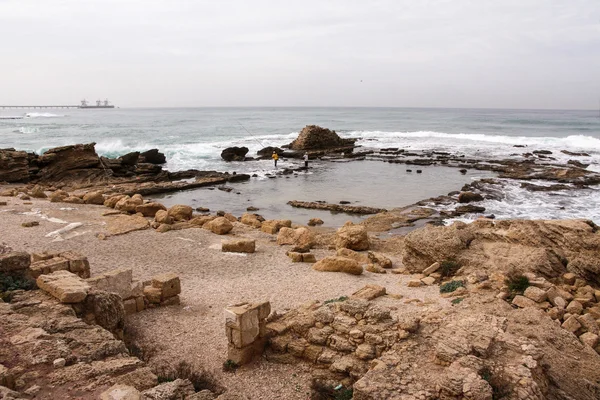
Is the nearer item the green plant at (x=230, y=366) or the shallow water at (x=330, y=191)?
the green plant at (x=230, y=366)

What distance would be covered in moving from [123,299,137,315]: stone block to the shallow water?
39.9 ft

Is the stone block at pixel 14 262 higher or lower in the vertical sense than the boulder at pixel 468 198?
higher

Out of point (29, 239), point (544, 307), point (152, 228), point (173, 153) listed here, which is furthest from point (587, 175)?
point (173, 153)

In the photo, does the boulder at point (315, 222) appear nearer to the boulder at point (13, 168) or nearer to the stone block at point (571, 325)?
the stone block at point (571, 325)

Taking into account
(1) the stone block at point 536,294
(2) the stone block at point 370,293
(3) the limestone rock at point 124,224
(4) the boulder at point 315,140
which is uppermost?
(4) the boulder at point 315,140

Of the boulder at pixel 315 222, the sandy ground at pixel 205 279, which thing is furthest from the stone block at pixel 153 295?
the boulder at pixel 315 222

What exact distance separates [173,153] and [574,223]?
41.8 m

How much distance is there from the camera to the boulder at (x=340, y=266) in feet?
42.0

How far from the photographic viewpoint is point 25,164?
94.8 ft

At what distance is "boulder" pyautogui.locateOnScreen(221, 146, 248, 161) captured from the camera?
43.8 m

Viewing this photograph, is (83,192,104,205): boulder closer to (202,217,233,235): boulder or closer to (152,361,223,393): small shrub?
(202,217,233,235): boulder

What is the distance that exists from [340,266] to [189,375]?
658 cm

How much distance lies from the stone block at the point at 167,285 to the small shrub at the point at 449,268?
25.3ft

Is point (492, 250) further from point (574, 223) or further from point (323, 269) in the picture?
point (323, 269)
